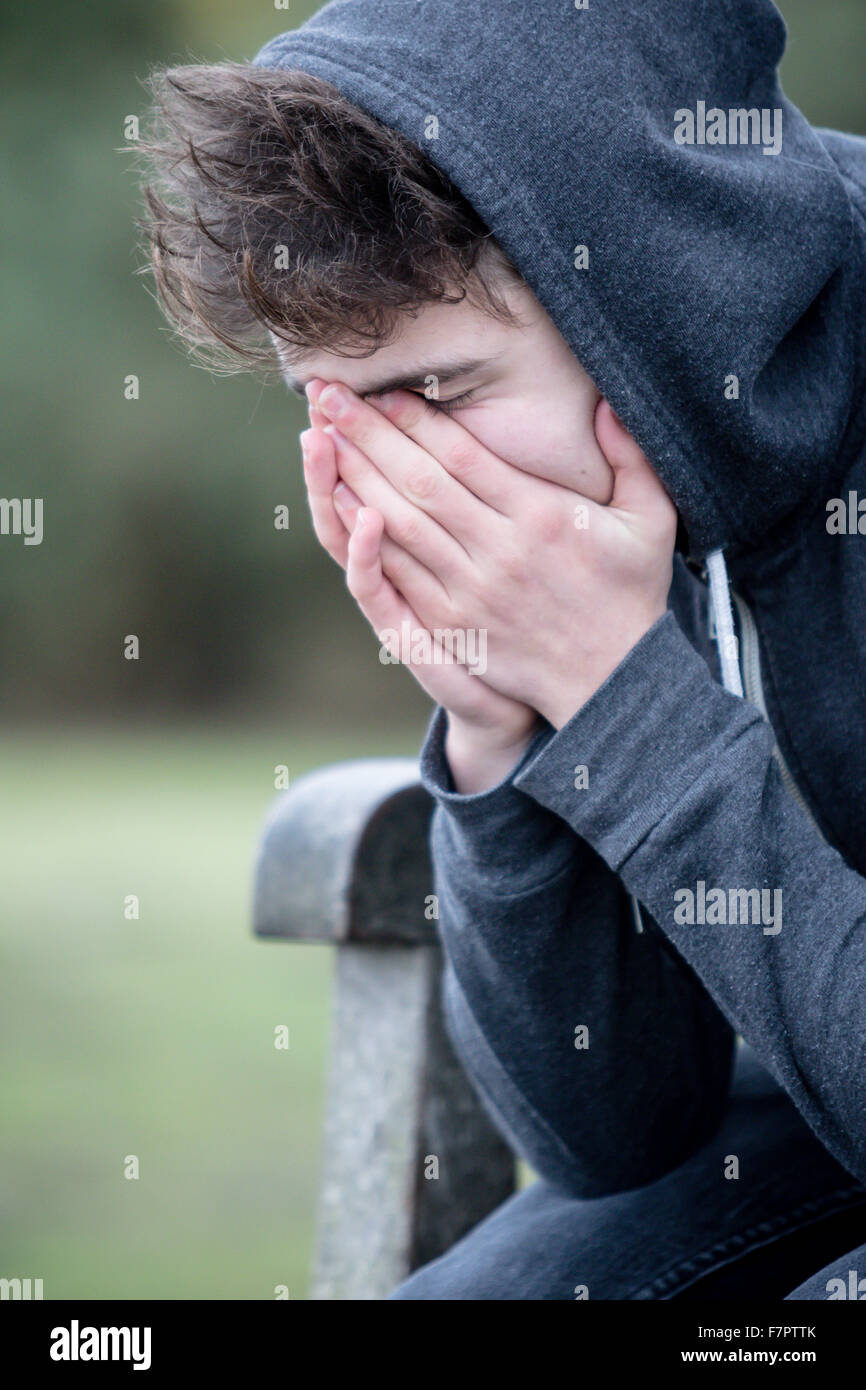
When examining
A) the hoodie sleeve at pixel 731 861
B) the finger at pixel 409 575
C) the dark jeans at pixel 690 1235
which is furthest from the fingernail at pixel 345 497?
the dark jeans at pixel 690 1235

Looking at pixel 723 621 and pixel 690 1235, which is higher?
pixel 723 621

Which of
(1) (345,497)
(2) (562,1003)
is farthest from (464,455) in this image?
(2) (562,1003)

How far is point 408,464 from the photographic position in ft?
3.61

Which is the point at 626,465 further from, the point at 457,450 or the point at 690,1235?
the point at 690,1235

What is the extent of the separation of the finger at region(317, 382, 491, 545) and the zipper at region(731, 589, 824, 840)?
0.29 metres

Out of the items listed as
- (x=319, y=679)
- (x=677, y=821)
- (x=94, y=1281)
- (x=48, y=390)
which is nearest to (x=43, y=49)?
(x=48, y=390)

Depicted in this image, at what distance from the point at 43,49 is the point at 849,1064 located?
12255 mm

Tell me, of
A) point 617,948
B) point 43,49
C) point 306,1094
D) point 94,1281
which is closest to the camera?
point 617,948

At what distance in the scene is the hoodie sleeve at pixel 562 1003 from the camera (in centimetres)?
118

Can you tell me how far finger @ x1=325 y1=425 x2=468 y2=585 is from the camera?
111 cm

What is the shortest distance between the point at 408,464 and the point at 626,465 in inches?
6.9

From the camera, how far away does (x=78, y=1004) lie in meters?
3.81

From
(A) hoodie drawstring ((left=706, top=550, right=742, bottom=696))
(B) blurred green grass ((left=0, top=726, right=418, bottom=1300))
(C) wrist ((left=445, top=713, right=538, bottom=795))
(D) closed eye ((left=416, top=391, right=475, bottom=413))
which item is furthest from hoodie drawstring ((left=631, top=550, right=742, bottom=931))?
(B) blurred green grass ((left=0, top=726, right=418, bottom=1300))
